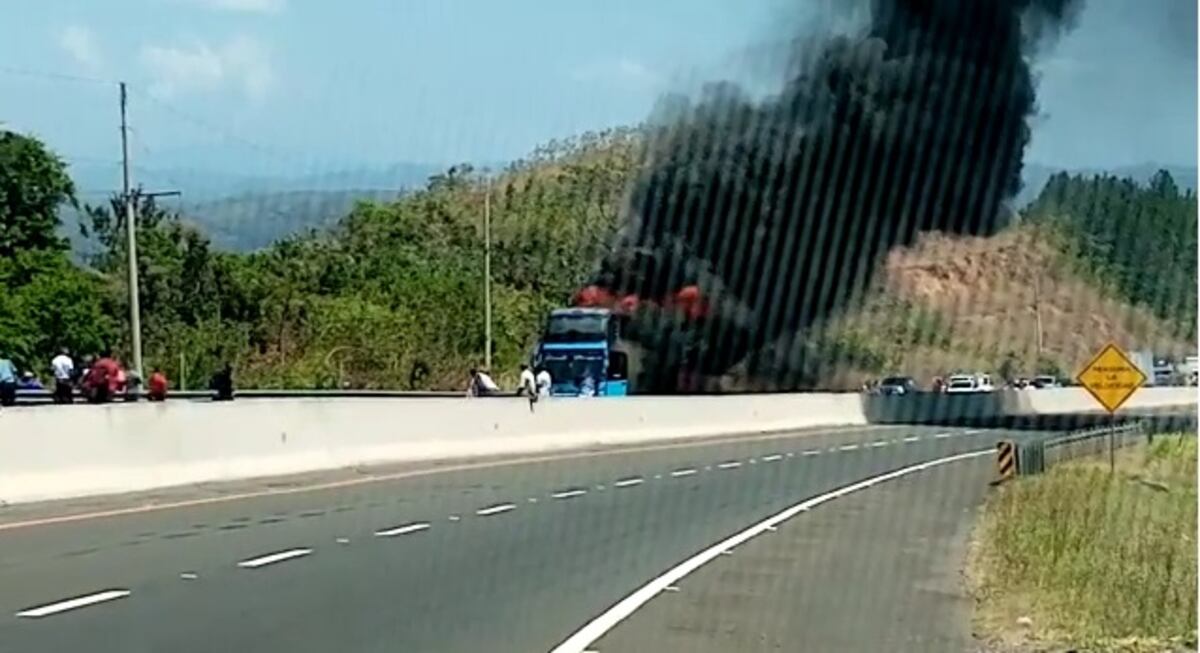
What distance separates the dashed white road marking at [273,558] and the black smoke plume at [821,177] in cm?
2390

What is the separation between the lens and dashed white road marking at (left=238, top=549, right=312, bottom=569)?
51.5 feet

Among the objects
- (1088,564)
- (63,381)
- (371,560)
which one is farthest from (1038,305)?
(371,560)

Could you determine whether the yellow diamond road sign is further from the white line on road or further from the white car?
the white car

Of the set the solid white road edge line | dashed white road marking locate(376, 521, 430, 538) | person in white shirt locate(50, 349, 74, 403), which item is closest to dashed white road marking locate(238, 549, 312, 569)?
dashed white road marking locate(376, 521, 430, 538)

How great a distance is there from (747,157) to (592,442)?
43.9ft

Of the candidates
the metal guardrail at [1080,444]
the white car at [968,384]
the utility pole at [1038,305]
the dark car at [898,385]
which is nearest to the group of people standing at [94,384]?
the metal guardrail at [1080,444]

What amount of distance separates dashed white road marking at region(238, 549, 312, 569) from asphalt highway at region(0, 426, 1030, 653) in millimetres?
24

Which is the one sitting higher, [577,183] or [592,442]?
[577,183]

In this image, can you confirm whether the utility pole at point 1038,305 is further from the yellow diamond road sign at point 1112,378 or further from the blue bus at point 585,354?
the yellow diamond road sign at point 1112,378

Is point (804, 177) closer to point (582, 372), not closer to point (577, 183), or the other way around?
point (582, 372)

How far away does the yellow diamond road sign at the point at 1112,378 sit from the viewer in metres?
31.4

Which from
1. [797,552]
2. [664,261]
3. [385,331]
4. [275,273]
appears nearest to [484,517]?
[797,552]

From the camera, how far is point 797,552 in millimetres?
18031

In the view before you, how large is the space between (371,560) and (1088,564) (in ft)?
18.7
